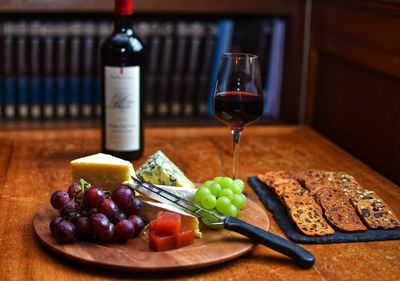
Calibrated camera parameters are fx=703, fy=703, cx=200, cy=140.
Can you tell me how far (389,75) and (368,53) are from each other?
0.13 meters

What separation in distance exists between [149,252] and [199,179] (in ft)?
1.78

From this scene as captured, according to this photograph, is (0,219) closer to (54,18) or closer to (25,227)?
(25,227)

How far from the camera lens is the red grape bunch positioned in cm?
125

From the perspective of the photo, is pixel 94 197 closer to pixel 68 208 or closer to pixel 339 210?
pixel 68 208

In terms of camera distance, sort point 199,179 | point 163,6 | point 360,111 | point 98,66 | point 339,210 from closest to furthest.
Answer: point 339,210
point 199,179
point 360,111
point 163,6
point 98,66

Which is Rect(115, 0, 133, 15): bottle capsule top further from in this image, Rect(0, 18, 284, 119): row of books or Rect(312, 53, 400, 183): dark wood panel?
Rect(0, 18, 284, 119): row of books

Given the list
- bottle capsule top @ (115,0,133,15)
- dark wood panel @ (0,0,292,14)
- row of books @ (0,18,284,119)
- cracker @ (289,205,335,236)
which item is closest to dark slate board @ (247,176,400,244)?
cracker @ (289,205,335,236)

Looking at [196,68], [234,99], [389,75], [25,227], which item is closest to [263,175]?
[234,99]

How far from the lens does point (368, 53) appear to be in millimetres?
2031

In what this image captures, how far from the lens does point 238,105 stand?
1563 mm

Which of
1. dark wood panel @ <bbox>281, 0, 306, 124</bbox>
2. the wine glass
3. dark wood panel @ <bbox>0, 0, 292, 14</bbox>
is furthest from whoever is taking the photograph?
dark wood panel @ <bbox>281, 0, 306, 124</bbox>

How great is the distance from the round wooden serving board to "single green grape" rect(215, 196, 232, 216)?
0.04m

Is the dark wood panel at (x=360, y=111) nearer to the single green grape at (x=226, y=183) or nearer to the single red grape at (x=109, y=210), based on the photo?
the single green grape at (x=226, y=183)

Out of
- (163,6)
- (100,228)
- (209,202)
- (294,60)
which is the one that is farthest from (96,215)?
(294,60)
